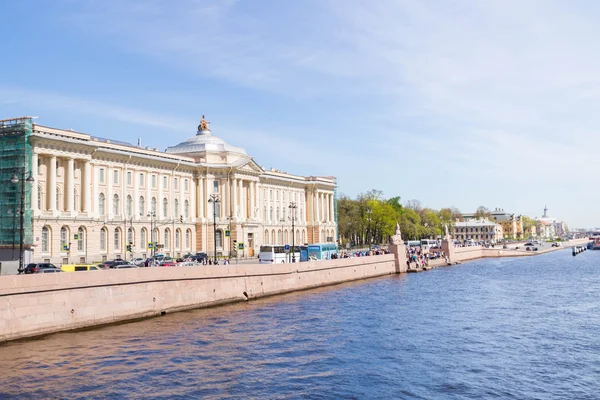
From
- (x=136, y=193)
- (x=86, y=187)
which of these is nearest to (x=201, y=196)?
(x=136, y=193)

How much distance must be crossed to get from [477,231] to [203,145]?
13069 cm

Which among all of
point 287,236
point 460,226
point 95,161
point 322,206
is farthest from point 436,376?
point 460,226

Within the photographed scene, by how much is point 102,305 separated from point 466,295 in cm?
2412

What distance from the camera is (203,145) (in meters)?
78.1

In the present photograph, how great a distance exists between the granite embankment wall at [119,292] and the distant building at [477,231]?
156 metres

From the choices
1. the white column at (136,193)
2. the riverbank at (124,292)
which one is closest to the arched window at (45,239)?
the white column at (136,193)

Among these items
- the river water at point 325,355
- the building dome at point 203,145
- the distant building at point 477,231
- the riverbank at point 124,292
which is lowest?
the river water at point 325,355

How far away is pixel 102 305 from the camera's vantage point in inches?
1022

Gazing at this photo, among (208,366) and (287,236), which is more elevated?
(287,236)

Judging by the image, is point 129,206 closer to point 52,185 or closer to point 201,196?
point 52,185

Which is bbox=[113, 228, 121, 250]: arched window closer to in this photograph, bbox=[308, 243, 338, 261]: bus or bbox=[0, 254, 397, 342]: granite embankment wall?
bbox=[308, 243, 338, 261]: bus

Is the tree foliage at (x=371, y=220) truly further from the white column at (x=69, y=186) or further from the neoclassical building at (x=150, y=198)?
the white column at (x=69, y=186)

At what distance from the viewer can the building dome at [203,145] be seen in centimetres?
7794

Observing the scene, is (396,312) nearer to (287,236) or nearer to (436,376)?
(436,376)
